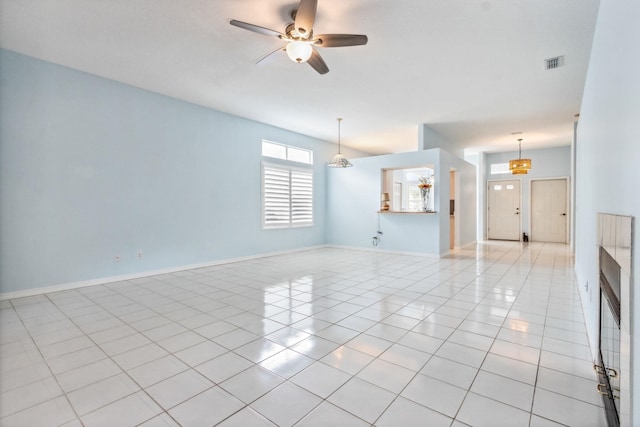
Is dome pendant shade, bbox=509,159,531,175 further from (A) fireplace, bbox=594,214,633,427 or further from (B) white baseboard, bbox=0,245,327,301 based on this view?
(A) fireplace, bbox=594,214,633,427

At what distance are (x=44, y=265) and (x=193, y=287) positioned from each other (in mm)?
1914

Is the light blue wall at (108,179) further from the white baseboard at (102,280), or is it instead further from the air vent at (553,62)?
the air vent at (553,62)

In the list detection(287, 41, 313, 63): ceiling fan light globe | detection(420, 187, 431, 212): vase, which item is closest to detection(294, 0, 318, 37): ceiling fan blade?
detection(287, 41, 313, 63): ceiling fan light globe

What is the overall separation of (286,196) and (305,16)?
5078 mm

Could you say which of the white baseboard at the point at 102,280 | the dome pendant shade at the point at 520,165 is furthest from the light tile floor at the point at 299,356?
the dome pendant shade at the point at 520,165

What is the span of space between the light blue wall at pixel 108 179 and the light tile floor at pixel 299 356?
2.13ft

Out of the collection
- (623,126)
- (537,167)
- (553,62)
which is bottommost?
(623,126)

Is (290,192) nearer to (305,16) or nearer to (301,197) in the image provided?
(301,197)

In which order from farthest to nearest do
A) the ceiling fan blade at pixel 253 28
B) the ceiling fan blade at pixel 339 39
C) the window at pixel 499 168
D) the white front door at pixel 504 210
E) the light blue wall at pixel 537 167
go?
the window at pixel 499 168
the white front door at pixel 504 210
the light blue wall at pixel 537 167
the ceiling fan blade at pixel 339 39
the ceiling fan blade at pixel 253 28

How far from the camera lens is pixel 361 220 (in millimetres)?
8102

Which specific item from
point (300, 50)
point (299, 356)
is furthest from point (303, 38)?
point (299, 356)

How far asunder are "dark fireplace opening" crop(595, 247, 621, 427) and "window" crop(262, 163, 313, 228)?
5.89m

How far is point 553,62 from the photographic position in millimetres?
4020

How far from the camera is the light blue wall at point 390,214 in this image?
6887 millimetres
